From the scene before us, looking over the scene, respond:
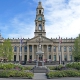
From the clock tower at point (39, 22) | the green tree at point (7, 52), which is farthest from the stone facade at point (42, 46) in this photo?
the green tree at point (7, 52)

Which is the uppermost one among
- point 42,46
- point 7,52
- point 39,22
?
point 39,22

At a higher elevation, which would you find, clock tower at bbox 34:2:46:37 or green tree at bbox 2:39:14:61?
clock tower at bbox 34:2:46:37

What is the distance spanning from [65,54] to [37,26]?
2236 centimetres

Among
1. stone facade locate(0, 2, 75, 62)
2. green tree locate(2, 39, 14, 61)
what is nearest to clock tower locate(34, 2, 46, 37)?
stone facade locate(0, 2, 75, 62)

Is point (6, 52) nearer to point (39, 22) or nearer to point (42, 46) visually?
point (42, 46)

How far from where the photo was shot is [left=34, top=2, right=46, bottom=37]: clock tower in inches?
3465

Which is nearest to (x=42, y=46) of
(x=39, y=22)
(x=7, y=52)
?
(x=39, y=22)

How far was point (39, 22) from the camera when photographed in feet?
293

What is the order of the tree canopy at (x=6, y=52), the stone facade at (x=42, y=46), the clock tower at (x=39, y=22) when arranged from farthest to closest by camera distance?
the clock tower at (x=39, y=22), the stone facade at (x=42, y=46), the tree canopy at (x=6, y=52)

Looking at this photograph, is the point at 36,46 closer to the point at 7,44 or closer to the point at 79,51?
the point at 7,44

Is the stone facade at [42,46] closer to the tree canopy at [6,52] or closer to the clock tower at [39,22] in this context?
the clock tower at [39,22]

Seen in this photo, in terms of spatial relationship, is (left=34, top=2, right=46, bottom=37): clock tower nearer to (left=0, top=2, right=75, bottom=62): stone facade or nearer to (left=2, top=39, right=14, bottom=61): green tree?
(left=0, top=2, right=75, bottom=62): stone facade

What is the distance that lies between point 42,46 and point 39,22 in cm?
1409

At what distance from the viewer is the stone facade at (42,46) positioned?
8488 cm
